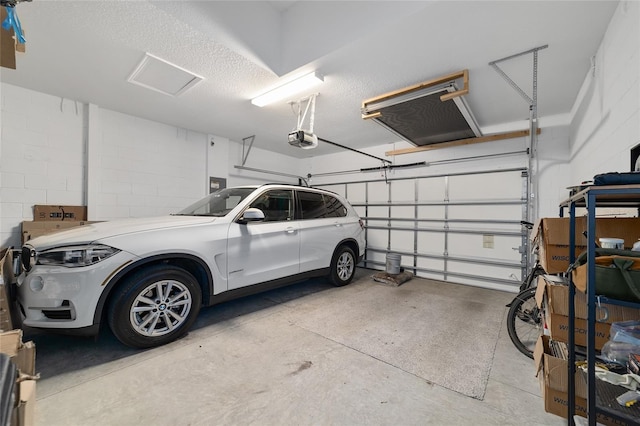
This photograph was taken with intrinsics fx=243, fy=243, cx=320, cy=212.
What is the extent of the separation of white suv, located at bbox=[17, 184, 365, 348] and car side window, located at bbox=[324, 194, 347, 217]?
65 cm

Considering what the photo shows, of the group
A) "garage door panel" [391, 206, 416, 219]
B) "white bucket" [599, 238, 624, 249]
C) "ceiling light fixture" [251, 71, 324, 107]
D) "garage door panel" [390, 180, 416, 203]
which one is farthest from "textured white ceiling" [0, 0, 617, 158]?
"garage door panel" [391, 206, 416, 219]

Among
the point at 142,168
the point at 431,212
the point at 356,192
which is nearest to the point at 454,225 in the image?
the point at 431,212

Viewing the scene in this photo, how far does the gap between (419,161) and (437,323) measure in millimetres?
3612

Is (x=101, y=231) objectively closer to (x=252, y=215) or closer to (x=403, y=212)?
(x=252, y=215)

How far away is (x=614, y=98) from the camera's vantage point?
6.65 feet

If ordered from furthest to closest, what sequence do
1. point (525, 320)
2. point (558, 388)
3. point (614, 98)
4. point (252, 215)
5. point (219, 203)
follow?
point (219, 203)
point (252, 215)
point (525, 320)
point (614, 98)
point (558, 388)

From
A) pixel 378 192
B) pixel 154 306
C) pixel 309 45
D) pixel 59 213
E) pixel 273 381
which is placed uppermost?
pixel 309 45

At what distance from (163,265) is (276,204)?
4.96 ft

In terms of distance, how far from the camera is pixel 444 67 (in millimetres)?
2717

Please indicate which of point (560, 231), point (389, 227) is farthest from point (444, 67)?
point (389, 227)

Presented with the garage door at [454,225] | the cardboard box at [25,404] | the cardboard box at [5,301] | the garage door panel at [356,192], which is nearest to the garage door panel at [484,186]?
the garage door at [454,225]

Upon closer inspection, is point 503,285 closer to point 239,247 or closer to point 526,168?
point 526,168

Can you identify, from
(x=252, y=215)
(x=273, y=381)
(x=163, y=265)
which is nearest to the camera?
(x=273, y=381)

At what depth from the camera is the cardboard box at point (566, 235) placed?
1581mm
